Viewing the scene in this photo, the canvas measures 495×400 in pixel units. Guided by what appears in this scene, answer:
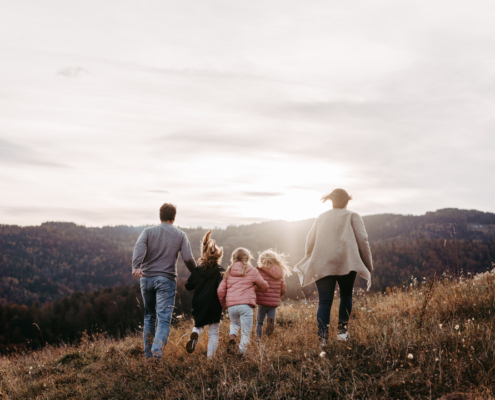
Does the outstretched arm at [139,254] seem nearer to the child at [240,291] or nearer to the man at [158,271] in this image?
the man at [158,271]

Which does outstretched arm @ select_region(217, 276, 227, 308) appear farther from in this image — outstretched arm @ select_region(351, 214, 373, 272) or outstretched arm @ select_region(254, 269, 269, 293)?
outstretched arm @ select_region(351, 214, 373, 272)

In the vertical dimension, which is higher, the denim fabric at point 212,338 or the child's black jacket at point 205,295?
the child's black jacket at point 205,295

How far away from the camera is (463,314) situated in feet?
16.6

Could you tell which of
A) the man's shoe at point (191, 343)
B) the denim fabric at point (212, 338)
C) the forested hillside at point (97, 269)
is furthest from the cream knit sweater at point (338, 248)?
the forested hillside at point (97, 269)

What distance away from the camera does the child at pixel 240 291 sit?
512cm

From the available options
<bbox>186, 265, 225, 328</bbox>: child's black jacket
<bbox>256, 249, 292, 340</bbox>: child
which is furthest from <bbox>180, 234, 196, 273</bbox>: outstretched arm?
<bbox>256, 249, 292, 340</bbox>: child

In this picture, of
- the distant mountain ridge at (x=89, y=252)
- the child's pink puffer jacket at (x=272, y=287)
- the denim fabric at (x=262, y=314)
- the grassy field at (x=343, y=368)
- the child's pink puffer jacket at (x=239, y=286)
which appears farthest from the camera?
the distant mountain ridge at (x=89, y=252)

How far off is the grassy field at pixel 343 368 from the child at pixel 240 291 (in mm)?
407

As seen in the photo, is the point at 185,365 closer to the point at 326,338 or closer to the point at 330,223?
the point at 326,338

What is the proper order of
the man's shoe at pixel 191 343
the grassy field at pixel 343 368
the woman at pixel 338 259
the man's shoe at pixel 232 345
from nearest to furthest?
the grassy field at pixel 343 368
the woman at pixel 338 259
the man's shoe at pixel 191 343
the man's shoe at pixel 232 345

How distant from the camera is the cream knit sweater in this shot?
15.4 ft

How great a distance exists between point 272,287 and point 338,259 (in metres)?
1.44

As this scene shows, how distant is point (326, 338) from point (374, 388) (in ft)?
4.23

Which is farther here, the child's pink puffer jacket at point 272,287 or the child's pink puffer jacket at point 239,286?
the child's pink puffer jacket at point 272,287
